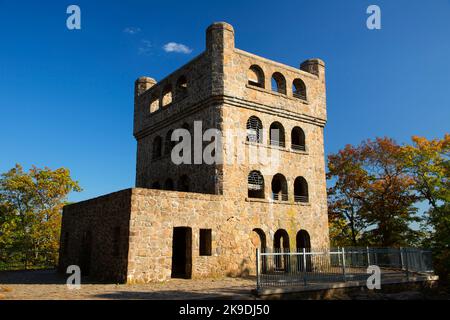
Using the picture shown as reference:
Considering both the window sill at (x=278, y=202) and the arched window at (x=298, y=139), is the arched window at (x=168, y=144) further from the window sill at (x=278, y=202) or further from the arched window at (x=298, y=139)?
the arched window at (x=298, y=139)

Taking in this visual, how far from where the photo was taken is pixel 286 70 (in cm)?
2103

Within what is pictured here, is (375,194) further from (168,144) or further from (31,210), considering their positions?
(31,210)

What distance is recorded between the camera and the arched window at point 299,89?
2166 centimetres

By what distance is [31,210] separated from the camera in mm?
30828

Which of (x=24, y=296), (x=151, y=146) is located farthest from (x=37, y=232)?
(x=24, y=296)

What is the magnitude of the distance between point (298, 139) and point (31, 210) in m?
22.0

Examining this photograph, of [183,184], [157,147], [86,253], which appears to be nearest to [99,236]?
[86,253]

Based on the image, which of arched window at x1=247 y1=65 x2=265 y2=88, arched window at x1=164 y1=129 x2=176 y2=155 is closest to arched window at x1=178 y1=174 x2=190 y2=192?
arched window at x1=164 y1=129 x2=176 y2=155

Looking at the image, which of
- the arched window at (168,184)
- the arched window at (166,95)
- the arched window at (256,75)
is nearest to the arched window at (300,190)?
the arched window at (256,75)

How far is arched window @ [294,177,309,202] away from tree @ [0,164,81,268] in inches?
765

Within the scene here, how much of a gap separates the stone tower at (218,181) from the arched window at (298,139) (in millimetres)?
60

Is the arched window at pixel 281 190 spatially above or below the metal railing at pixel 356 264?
above

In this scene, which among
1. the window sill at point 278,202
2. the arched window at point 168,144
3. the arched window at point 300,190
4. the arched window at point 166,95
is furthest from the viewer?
the arched window at point 166,95

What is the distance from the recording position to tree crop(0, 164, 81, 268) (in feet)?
98.3
